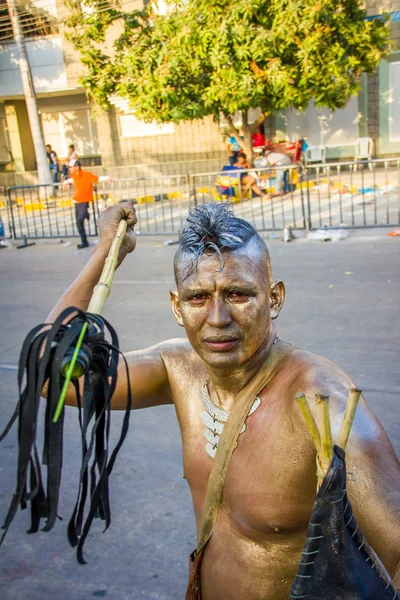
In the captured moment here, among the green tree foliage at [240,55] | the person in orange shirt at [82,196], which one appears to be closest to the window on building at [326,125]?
the green tree foliage at [240,55]

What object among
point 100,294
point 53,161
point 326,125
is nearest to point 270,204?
point 326,125

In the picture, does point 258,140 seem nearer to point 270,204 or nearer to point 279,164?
point 279,164

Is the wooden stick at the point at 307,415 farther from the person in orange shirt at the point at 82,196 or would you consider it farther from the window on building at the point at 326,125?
the window on building at the point at 326,125

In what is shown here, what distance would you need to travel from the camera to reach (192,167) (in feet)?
71.8

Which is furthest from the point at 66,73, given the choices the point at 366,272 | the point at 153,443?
the point at 153,443

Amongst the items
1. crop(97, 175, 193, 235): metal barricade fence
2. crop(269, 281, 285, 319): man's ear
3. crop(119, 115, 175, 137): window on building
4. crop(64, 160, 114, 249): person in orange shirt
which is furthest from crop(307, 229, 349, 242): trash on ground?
crop(119, 115, 175, 137): window on building

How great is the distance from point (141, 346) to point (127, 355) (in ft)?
13.1

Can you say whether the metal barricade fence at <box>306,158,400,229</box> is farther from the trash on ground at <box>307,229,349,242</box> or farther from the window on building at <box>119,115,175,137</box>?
the window on building at <box>119,115,175,137</box>

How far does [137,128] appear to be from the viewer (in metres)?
22.5

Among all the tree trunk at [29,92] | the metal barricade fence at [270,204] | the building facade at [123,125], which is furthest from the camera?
the building facade at [123,125]

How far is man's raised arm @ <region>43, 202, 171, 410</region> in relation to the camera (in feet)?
6.84

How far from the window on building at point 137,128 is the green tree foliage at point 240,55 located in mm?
7369

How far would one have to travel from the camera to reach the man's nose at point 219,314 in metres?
1.68

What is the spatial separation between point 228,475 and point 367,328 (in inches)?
181
